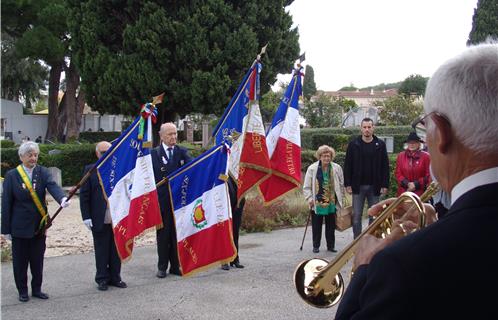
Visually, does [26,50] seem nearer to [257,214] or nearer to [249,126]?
[257,214]

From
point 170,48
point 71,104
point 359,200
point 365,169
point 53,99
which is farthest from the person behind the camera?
point 53,99

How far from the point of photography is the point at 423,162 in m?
7.82

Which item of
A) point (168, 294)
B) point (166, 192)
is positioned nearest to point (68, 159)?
point (166, 192)

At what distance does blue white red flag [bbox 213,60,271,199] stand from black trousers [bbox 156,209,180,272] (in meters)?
1.06

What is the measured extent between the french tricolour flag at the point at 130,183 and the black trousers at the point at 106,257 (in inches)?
17.4

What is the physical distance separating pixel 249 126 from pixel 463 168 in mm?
5803

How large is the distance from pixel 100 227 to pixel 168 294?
121 centimetres

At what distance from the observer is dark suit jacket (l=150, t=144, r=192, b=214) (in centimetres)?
700

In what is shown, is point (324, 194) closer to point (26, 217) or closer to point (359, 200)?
point (359, 200)

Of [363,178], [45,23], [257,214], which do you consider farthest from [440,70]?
[45,23]

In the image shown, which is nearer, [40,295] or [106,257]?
[40,295]

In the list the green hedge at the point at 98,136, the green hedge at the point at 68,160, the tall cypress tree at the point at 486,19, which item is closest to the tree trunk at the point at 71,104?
the green hedge at the point at 98,136

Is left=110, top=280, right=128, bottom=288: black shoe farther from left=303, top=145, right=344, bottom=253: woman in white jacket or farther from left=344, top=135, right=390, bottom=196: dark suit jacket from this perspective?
left=344, top=135, right=390, bottom=196: dark suit jacket

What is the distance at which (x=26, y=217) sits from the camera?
19.6 feet
